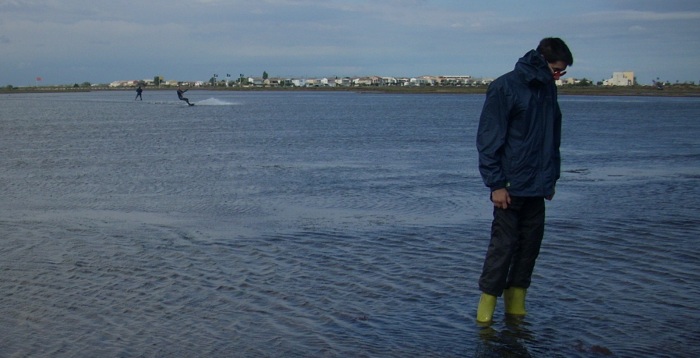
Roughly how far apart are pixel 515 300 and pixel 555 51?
6.42 ft

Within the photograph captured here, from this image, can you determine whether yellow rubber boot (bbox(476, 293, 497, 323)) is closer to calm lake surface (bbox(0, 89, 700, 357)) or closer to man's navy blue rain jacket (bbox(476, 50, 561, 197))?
calm lake surface (bbox(0, 89, 700, 357))

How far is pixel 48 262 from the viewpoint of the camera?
9055 millimetres

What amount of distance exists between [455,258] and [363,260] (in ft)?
3.18

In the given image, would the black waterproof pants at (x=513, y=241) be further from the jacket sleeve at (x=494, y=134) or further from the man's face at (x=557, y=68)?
the man's face at (x=557, y=68)

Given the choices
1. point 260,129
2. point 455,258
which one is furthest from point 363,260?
point 260,129

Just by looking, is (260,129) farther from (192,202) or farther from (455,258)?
(455,258)

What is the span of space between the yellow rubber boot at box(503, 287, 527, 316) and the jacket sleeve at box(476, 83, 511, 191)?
101 centimetres

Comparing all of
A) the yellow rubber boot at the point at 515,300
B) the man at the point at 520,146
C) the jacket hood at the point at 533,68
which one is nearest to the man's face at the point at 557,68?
the man at the point at 520,146

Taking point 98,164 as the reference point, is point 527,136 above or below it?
above

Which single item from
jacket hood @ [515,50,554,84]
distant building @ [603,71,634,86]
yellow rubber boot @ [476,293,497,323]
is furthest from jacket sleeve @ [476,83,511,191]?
distant building @ [603,71,634,86]

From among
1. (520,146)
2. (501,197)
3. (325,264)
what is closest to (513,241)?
(501,197)

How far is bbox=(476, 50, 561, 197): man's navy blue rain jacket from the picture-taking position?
6.14 metres

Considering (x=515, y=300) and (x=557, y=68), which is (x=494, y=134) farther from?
→ (x=515, y=300)

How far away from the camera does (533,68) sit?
617 cm
